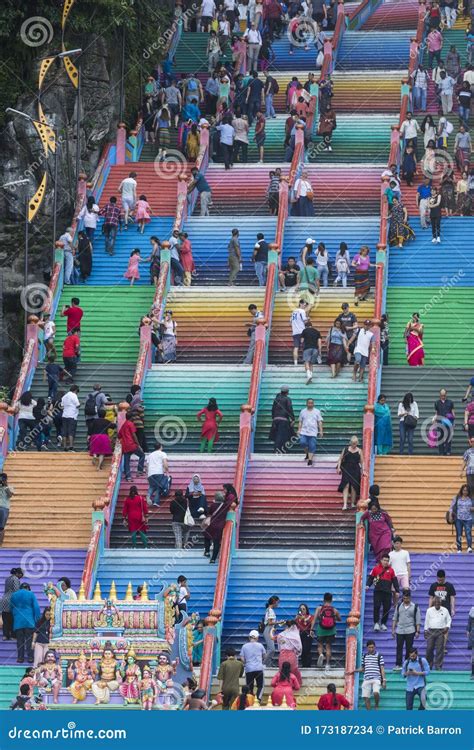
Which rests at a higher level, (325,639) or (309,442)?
(309,442)

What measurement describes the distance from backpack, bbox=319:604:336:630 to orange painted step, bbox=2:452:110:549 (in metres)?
6.32

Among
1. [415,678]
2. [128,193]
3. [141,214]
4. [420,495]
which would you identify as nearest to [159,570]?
[420,495]

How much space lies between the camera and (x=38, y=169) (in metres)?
66.6

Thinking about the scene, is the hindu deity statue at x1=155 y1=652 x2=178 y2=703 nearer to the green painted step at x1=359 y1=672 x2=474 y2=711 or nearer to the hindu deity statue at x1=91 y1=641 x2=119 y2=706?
the hindu deity statue at x1=91 y1=641 x2=119 y2=706

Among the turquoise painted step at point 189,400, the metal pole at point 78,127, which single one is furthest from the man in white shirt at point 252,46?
the turquoise painted step at point 189,400

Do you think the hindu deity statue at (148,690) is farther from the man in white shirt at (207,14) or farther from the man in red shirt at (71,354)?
the man in white shirt at (207,14)

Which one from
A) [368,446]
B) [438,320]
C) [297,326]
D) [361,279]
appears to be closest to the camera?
[368,446]

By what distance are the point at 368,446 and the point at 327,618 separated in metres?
5.75

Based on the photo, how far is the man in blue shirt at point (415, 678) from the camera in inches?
1916

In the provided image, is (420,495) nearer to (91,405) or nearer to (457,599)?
(457,599)

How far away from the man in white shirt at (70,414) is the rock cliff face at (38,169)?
25.6 feet

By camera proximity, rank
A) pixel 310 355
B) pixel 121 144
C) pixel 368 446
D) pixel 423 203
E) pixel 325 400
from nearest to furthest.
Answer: pixel 368 446 < pixel 325 400 < pixel 310 355 < pixel 423 203 < pixel 121 144

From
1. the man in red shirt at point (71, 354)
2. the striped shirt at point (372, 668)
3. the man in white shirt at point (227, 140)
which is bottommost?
the striped shirt at point (372, 668)
